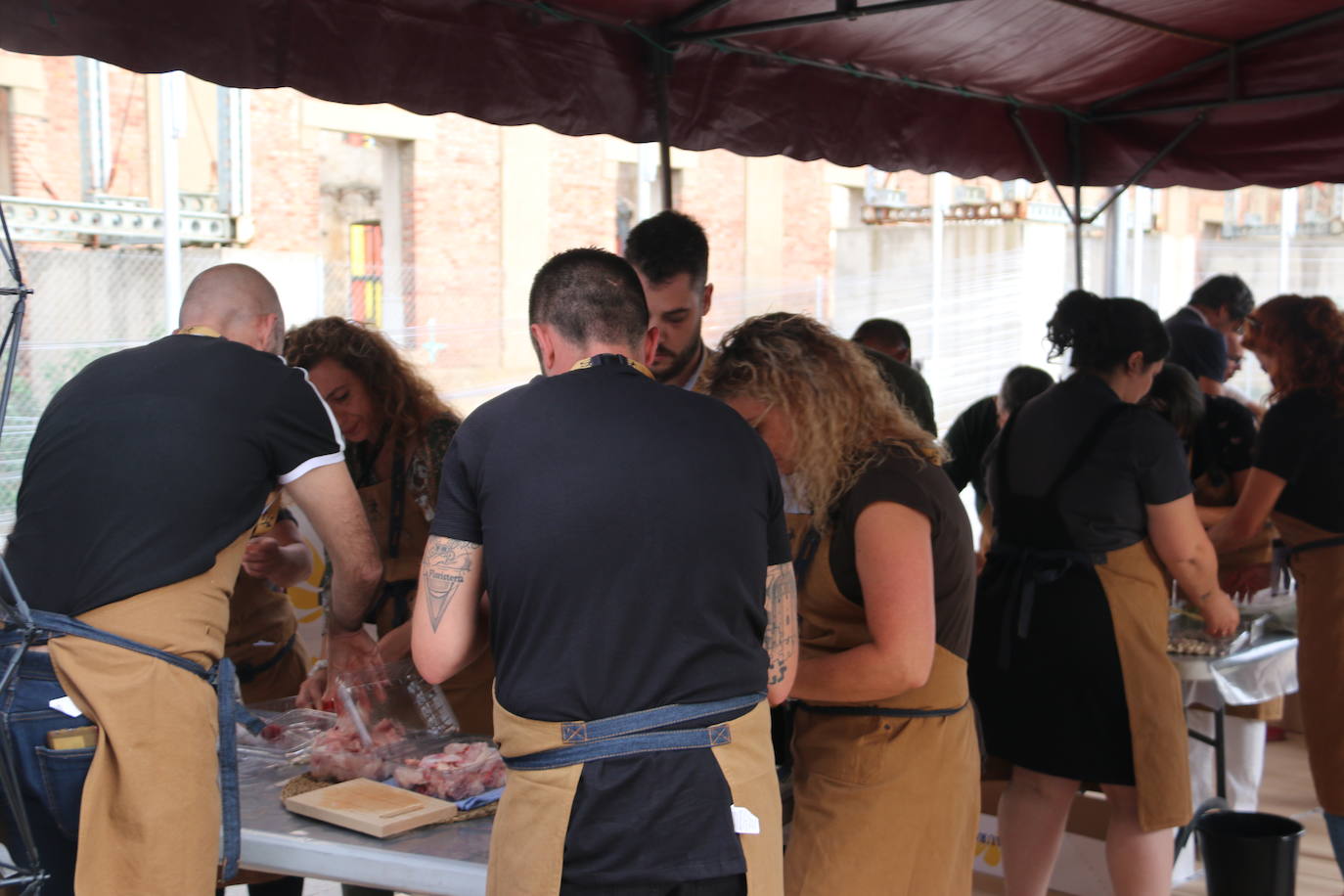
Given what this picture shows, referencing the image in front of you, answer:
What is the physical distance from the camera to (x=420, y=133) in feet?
45.4

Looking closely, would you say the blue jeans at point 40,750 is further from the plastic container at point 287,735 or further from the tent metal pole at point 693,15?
the tent metal pole at point 693,15

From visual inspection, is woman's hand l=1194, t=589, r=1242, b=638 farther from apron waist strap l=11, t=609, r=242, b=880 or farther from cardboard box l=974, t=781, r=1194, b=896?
apron waist strap l=11, t=609, r=242, b=880

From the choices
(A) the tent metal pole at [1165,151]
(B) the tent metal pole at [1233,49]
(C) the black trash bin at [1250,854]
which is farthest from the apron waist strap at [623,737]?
(A) the tent metal pole at [1165,151]

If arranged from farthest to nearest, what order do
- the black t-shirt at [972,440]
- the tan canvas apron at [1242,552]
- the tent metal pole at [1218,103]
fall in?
the black t-shirt at [972,440] < the tent metal pole at [1218,103] < the tan canvas apron at [1242,552]

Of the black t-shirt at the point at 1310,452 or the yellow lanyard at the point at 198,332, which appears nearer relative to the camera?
the yellow lanyard at the point at 198,332

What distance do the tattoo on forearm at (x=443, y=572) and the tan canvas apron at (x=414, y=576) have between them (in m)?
1.06

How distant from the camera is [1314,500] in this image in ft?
11.3

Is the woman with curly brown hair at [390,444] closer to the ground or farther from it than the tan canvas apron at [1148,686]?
farther from it

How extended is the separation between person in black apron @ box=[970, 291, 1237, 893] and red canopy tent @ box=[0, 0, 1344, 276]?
125cm

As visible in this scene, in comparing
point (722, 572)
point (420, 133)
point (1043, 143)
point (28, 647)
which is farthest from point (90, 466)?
point (420, 133)

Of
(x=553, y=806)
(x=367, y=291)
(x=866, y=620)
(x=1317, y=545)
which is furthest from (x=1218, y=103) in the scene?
(x=367, y=291)

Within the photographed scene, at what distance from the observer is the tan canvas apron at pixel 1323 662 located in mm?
3350

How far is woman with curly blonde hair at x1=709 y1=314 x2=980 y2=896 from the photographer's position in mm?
1942

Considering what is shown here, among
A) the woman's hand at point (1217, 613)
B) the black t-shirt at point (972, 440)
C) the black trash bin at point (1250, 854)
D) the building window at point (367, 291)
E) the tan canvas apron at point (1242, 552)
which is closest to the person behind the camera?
the woman's hand at point (1217, 613)
